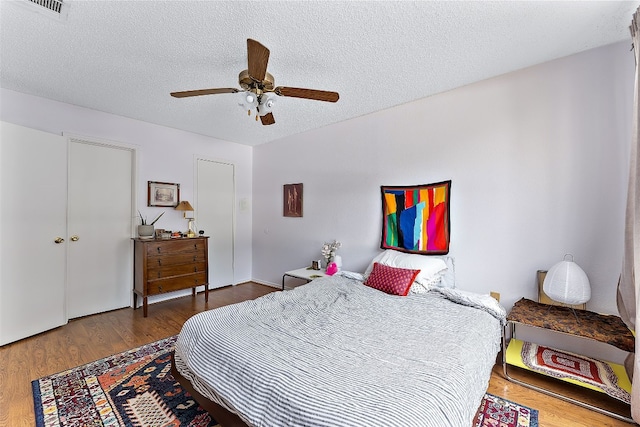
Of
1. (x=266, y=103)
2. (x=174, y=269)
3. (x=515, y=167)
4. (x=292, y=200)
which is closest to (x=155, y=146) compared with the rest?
(x=174, y=269)

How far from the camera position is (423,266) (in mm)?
2701

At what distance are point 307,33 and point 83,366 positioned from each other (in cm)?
316

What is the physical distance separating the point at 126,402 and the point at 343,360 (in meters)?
1.59

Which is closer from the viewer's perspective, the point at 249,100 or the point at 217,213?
the point at 249,100

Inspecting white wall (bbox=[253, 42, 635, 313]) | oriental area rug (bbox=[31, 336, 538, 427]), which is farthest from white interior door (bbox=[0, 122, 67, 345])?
white wall (bbox=[253, 42, 635, 313])

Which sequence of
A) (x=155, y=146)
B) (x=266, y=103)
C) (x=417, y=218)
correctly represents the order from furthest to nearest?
(x=155, y=146), (x=417, y=218), (x=266, y=103)

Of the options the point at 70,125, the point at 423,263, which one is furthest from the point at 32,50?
the point at 423,263

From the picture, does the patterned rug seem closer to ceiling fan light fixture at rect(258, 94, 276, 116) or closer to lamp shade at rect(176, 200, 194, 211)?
ceiling fan light fixture at rect(258, 94, 276, 116)

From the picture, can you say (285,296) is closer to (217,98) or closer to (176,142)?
(217,98)

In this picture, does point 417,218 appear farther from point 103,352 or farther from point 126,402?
point 103,352

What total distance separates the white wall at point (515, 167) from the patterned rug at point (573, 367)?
412 millimetres

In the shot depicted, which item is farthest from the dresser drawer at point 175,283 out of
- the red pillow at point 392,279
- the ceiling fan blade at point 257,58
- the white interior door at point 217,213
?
the ceiling fan blade at point 257,58

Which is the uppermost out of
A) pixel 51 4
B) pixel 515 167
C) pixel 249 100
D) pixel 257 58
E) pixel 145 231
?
pixel 51 4

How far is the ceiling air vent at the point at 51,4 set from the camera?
5.29 ft
